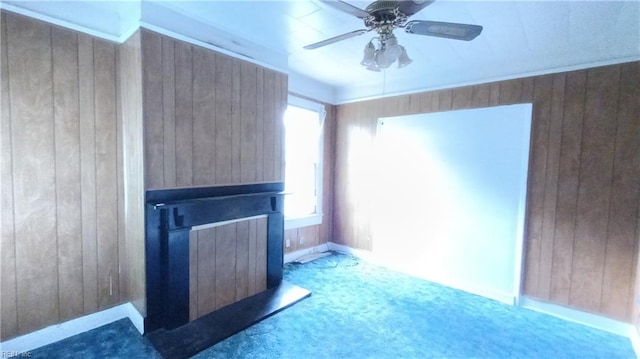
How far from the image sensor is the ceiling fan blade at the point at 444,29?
165 centimetres

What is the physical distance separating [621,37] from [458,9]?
1.48m

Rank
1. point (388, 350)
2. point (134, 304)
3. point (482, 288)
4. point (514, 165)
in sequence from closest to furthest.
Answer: point (388, 350) → point (134, 304) → point (514, 165) → point (482, 288)

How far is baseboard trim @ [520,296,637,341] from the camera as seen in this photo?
8.30 ft

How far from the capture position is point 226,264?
106 inches

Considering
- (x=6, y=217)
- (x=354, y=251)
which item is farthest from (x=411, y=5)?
(x=354, y=251)

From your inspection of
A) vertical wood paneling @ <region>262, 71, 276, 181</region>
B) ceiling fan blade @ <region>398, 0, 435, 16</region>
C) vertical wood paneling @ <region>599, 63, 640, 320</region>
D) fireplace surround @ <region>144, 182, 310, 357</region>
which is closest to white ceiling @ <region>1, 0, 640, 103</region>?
vertical wood paneling @ <region>262, 71, 276, 181</region>

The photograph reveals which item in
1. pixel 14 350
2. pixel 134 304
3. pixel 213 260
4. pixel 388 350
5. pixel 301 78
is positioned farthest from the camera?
pixel 301 78

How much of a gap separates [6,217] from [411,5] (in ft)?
9.45

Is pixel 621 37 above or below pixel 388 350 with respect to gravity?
above

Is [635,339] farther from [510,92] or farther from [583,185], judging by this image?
[510,92]

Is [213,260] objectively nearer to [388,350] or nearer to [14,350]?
[14,350]

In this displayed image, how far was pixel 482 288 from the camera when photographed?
319cm

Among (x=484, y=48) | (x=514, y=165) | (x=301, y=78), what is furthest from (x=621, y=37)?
(x=301, y=78)

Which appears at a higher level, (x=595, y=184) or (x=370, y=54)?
(x=370, y=54)
